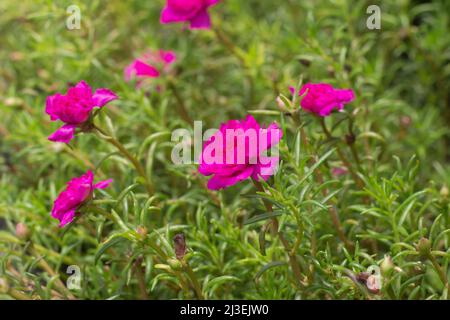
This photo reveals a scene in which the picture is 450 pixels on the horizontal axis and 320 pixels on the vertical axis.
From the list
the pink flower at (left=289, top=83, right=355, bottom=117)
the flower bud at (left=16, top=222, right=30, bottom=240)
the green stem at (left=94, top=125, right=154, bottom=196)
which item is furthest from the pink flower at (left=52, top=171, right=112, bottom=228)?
the pink flower at (left=289, top=83, right=355, bottom=117)

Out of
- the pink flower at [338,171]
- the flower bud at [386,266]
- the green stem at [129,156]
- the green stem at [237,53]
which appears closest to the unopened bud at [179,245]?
the green stem at [129,156]

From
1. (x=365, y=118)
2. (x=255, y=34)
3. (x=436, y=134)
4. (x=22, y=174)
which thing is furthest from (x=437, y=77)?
(x=22, y=174)

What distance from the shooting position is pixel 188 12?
148 cm

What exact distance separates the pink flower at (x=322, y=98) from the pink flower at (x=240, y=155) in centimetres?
16

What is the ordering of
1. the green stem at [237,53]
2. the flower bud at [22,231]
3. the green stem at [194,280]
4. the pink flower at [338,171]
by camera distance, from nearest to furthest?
the green stem at [194,280] < the flower bud at [22,231] < the pink flower at [338,171] < the green stem at [237,53]

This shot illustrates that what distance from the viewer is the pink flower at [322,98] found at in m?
1.23

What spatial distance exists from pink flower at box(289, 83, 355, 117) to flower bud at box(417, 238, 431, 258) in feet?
1.04

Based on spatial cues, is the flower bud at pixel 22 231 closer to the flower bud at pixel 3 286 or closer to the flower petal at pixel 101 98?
the flower bud at pixel 3 286

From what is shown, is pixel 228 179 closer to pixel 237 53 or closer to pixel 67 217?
pixel 67 217

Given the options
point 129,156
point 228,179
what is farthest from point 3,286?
point 228,179

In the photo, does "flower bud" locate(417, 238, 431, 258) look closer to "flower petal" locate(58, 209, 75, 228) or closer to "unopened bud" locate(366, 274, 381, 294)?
"unopened bud" locate(366, 274, 381, 294)

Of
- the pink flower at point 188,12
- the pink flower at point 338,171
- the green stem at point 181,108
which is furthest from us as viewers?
the green stem at point 181,108

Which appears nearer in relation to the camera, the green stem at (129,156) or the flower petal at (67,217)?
the flower petal at (67,217)
